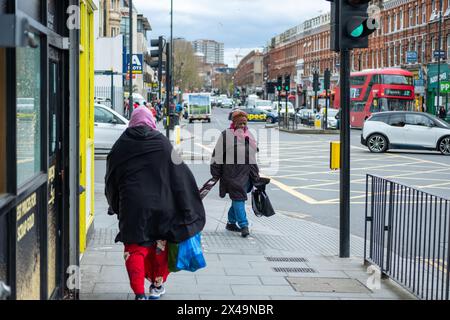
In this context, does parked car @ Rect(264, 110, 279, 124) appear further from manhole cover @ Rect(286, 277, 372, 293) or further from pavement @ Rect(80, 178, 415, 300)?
manhole cover @ Rect(286, 277, 372, 293)

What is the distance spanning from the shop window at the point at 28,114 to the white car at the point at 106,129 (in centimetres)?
1873

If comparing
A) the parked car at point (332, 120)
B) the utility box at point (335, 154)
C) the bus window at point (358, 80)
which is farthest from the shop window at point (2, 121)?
the bus window at point (358, 80)

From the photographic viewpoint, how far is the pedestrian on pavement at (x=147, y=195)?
230 inches

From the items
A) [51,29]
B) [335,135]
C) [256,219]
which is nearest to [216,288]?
[51,29]

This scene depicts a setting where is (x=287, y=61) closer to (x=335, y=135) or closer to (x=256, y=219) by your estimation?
(x=335, y=135)

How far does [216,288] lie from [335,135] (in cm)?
3489

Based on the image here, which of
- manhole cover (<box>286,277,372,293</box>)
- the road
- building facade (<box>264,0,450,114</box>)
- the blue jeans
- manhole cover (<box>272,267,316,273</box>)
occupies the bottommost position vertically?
the road

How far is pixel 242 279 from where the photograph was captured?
7.42 m

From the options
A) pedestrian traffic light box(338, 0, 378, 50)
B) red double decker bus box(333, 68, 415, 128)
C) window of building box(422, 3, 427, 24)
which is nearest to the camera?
pedestrian traffic light box(338, 0, 378, 50)

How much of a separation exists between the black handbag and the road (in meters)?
1.63

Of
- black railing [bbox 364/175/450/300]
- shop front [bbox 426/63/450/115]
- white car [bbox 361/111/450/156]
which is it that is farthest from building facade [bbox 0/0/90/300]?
shop front [bbox 426/63/450/115]

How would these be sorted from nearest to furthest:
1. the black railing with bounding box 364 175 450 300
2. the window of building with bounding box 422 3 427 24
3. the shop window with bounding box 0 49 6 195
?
the shop window with bounding box 0 49 6 195 → the black railing with bounding box 364 175 450 300 → the window of building with bounding box 422 3 427 24

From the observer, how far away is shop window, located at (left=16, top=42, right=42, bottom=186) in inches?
166

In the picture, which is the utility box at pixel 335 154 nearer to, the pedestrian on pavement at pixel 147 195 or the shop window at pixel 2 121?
the pedestrian on pavement at pixel 147 195
